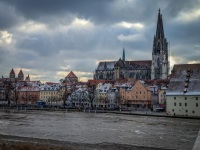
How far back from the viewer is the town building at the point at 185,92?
75125 millimetres

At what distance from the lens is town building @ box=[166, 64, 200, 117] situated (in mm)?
75125

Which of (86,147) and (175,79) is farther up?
(175,79)

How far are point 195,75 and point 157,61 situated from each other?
121 meters

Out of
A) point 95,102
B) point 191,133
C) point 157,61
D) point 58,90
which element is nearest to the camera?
point 191,133

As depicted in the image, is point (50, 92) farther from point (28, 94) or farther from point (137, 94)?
point (137, 94)

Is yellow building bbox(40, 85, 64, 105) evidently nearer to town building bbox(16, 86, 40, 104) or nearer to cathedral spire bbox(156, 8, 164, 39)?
town building bbox(16, 86, 40, 104)

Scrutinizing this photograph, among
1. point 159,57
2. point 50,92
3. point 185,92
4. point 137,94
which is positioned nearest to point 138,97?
point 137,94

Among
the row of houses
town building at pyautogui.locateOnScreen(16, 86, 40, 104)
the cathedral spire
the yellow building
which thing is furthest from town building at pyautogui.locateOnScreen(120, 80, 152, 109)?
the cathedral spire

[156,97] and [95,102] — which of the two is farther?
[95,102]

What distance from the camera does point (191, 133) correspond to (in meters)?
45.7

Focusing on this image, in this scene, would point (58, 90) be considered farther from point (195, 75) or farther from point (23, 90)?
point (195, 75)

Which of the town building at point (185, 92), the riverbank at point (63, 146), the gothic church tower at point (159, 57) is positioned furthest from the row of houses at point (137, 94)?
the riverbank at point (63, 146)

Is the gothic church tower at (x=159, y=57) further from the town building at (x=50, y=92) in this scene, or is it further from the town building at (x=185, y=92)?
the town building at (x=185, y=92)

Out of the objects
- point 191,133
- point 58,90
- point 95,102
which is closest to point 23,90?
point 58,90
